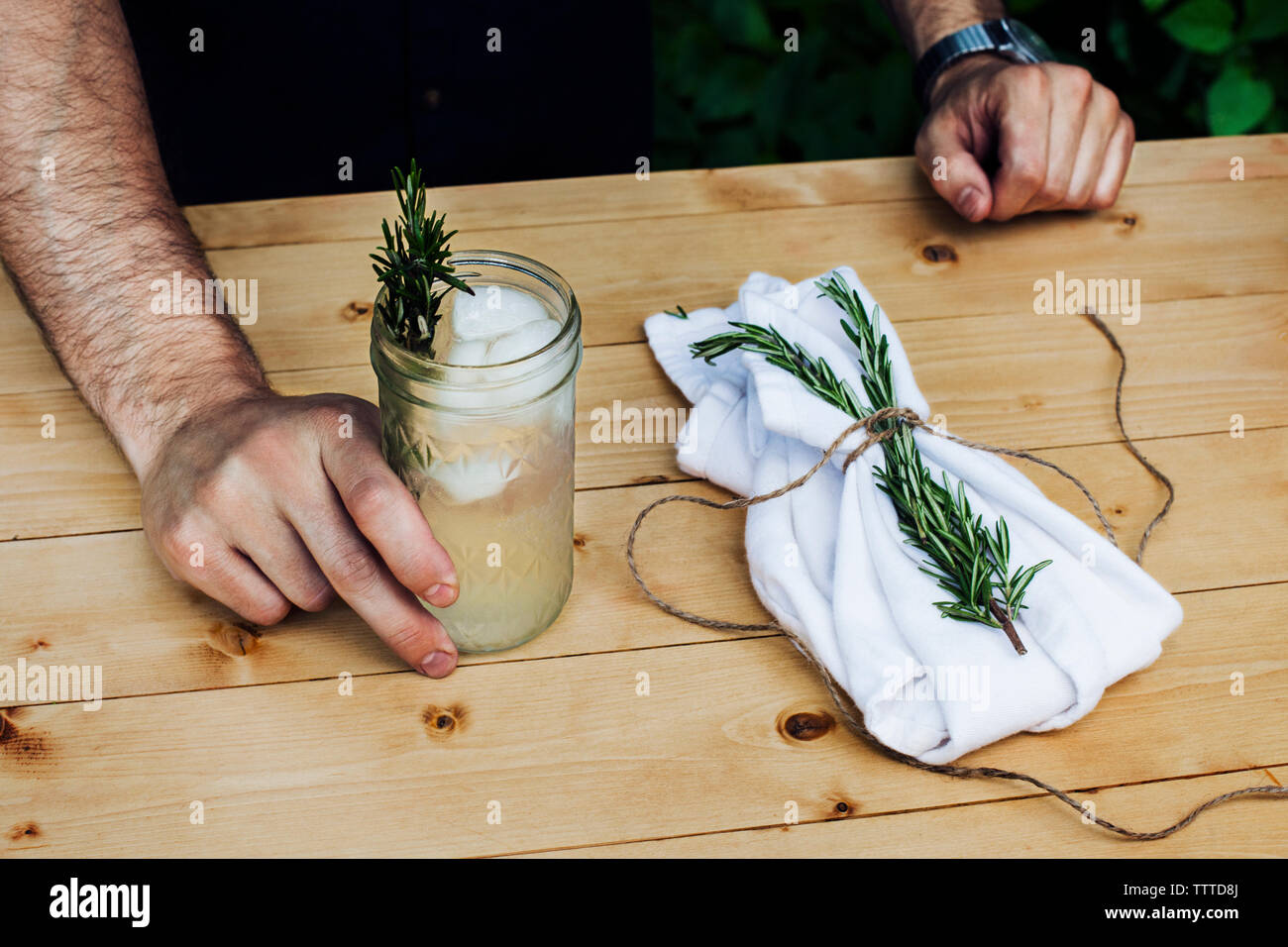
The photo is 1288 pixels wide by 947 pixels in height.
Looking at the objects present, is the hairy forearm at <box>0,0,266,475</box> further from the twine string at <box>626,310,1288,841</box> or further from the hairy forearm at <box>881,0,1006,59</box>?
the hairy forearm at <box>881,0,1006,59</box>

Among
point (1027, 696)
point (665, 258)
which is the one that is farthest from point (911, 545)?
point (665, 258)

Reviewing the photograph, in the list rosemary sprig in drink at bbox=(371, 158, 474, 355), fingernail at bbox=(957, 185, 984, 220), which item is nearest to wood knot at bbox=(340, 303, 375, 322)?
rosemary sprig in drink at bbox=(371, 158, 474, 355)

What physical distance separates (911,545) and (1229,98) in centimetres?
138

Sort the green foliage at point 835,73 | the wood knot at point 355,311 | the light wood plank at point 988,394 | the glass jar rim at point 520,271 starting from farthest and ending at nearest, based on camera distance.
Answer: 1. the green foliage at point 835,73
2. the wood knot at point 355,311
3. the light wood plank at point 988,394
4. the glass jar rim at point 520,271

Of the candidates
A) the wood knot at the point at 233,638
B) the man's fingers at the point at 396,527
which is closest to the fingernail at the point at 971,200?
the man's fingers at the point at 396,527

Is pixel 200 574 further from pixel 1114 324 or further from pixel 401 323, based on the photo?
pixel 1114 324

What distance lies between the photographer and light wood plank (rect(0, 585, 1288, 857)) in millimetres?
743

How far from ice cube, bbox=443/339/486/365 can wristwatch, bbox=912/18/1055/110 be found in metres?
0.92

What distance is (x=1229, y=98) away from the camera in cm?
181

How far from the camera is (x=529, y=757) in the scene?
2.57 feet

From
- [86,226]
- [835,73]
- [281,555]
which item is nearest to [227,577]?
[281,555]

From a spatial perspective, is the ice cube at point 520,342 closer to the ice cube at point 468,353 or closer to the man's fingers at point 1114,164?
the ice cube at point 468,353

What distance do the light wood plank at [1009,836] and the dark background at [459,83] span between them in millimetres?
1038

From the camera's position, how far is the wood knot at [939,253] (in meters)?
1.21
